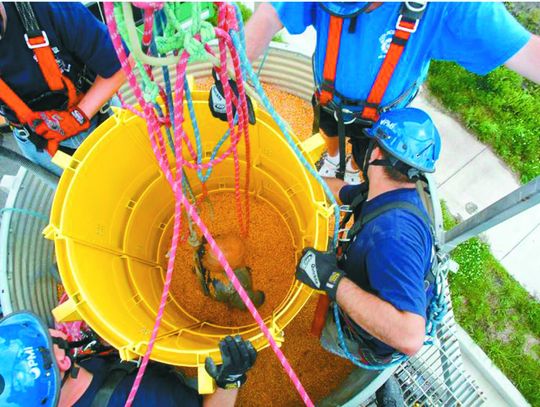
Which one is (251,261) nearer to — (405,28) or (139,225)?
(139,225)

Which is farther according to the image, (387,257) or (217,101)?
(217,101)

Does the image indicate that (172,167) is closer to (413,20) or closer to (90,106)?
(90,106)

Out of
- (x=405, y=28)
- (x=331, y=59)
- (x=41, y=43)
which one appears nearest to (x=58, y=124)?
(x=41, y=43)

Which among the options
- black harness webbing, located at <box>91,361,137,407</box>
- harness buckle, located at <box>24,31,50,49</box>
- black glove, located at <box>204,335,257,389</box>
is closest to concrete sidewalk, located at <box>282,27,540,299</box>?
harness buckle, located at <box>24,31,50,49</box>

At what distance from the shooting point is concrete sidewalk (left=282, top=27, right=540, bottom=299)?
3045 mm

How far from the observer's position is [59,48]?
5.94ft

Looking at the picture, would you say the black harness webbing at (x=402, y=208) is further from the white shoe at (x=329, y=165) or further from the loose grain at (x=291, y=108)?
the loose grain at (x=291, y=108)

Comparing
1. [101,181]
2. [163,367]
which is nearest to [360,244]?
[163,367]

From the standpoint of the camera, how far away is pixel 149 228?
2.61 metres

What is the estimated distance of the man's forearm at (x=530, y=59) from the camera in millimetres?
1646

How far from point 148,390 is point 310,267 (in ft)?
2.91

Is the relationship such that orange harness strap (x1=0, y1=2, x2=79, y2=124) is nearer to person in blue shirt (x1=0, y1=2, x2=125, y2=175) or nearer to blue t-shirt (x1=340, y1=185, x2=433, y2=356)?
person in blue shirt (x1=0, y1=2, x2=125, y2=175)

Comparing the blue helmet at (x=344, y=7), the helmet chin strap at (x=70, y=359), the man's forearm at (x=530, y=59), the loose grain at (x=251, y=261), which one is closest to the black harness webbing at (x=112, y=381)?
the helmet chin strap at (x=70, y=359)

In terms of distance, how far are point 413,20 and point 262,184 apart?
4.31ft
